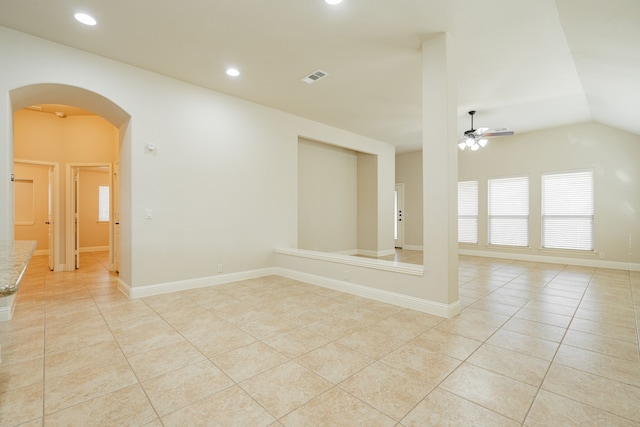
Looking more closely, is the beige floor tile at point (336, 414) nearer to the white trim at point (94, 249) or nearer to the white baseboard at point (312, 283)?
the white baseboard at point (312, 283)

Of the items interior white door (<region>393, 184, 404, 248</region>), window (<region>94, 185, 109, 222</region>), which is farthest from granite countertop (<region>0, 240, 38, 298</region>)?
interior white door (<region>393, 184, 404, 248</region>)

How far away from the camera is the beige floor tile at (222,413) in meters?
1.59

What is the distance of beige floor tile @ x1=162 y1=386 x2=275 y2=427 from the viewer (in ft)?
5.22

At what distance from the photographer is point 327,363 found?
7.31 ft

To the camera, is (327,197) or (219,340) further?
(327,197)

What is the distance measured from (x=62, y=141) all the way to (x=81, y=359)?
552 cm

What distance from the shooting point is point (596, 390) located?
1904 mm

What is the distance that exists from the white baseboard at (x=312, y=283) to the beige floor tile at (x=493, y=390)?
114 centimetres

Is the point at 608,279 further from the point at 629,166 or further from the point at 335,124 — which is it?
the point at 335,124

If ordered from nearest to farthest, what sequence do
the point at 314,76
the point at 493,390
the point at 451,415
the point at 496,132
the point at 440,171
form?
the point at 451,415 < the point at 493,390 < the point at 440,171 < the point at 314,76 < the point at 496,132

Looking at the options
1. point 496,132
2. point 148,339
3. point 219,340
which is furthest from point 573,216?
point 148,339

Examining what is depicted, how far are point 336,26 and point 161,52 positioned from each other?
7.11 ft

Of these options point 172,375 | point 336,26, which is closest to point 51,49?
point 336,26

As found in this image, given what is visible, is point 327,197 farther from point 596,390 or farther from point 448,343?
point 596,390
